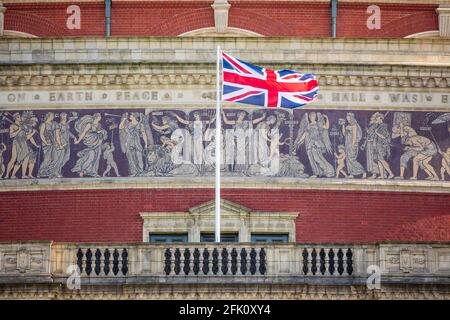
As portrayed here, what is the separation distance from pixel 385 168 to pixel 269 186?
110 inches

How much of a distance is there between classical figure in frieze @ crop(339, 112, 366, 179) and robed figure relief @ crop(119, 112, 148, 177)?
4.76 metres

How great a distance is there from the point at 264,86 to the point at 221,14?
9.60m

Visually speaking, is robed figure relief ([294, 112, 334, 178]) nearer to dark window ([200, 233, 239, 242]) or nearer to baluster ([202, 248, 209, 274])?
dark window ([200, 233, 239, 242])

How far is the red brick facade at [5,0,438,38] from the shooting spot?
167 feet

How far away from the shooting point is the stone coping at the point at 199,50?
44781mm

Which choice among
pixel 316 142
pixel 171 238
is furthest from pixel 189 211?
pixel 316 142

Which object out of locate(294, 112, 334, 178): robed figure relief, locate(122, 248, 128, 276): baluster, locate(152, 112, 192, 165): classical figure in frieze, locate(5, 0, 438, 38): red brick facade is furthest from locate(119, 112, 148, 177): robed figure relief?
locate(5, 0, 438, 38): red brick facade

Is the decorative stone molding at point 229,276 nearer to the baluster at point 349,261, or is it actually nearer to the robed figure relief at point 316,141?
the baluster at point 349,261

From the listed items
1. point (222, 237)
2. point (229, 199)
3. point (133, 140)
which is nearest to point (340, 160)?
point (229, 199)

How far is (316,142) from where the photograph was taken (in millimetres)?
43844

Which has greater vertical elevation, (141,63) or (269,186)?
(141,63)

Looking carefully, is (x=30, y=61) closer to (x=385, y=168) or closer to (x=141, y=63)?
(x=141, y=63)

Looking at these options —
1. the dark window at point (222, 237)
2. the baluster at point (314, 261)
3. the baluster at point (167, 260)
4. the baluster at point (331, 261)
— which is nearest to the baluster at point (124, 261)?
the baluster at point (167, 260)

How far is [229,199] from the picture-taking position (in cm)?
4344
